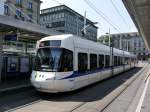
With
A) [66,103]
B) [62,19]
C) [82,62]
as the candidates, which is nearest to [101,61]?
[82,62]

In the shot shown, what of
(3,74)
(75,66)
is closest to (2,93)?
(75,66)

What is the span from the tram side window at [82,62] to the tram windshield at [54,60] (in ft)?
3.55

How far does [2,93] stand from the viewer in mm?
13055

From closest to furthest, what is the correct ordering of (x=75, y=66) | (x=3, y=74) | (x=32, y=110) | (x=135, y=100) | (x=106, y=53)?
(x=32, y=110) < (x=135, y=100) < (x=75, y=66) < (x=3, y=74) < (x=106, y=53)

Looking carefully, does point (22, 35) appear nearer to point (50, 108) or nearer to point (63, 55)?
point (63, 55)

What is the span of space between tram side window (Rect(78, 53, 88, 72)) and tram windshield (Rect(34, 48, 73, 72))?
3.55 feet

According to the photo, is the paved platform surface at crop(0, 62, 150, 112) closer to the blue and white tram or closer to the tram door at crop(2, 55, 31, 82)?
the blue and white tram

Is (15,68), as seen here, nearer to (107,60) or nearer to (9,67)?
(9,67)

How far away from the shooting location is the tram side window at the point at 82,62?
14.2 metres

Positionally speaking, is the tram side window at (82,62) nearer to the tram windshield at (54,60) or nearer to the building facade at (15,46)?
the tram windshield at (54,60)

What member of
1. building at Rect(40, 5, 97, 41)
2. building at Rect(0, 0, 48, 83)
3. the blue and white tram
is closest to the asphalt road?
the blue and white tram

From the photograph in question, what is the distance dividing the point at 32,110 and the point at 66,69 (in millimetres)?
3510

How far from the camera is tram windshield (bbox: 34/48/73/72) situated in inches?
489

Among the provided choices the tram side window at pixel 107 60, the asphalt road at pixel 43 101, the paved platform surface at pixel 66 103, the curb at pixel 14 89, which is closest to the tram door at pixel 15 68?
the curb at pixel 14 89
